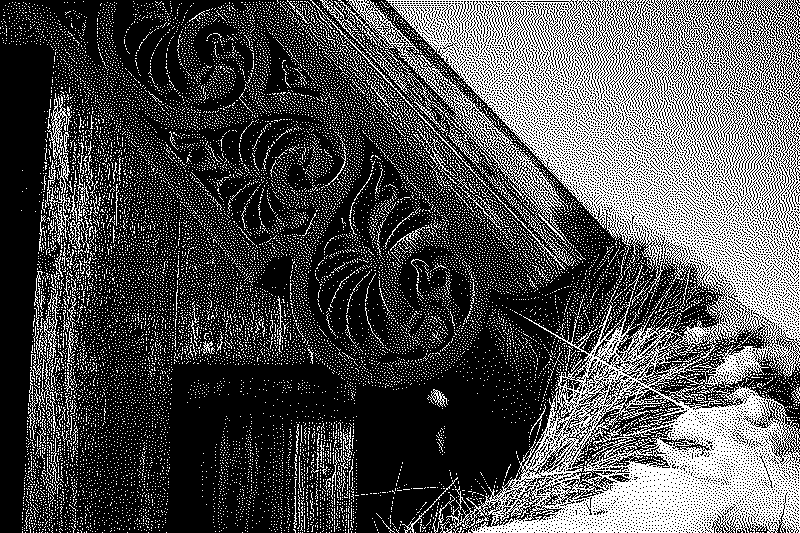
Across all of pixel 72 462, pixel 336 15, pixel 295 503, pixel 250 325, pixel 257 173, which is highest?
pixel 336 15

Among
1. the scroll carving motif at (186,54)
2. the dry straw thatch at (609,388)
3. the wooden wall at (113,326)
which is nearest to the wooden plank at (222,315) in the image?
the wooden wall at (113,326)

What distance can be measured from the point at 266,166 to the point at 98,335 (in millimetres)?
281

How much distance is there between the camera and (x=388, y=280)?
817 mm

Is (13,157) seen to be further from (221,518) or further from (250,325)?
(221,518)

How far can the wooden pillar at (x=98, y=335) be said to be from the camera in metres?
0.76

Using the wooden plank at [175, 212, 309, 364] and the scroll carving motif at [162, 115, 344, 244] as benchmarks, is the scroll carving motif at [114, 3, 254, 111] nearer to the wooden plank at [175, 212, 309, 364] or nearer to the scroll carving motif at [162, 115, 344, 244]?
the scroll carving motif at [162, 115, 344, 244]

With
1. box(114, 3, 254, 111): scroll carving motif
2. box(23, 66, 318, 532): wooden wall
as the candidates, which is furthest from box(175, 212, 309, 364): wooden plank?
box(114, 3, 254, 111): scroll carving motif

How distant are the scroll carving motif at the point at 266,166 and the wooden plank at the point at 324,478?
0.24 metres

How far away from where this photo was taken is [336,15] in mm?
843

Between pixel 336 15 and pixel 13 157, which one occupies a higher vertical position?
pixel 336 15

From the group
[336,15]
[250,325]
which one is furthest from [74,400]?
[336,15]

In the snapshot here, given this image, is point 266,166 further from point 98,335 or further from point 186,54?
point 98,335

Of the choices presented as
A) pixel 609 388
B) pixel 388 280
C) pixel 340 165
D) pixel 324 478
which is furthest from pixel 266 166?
pixel 609 388

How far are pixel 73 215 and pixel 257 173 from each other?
220 millimetres
